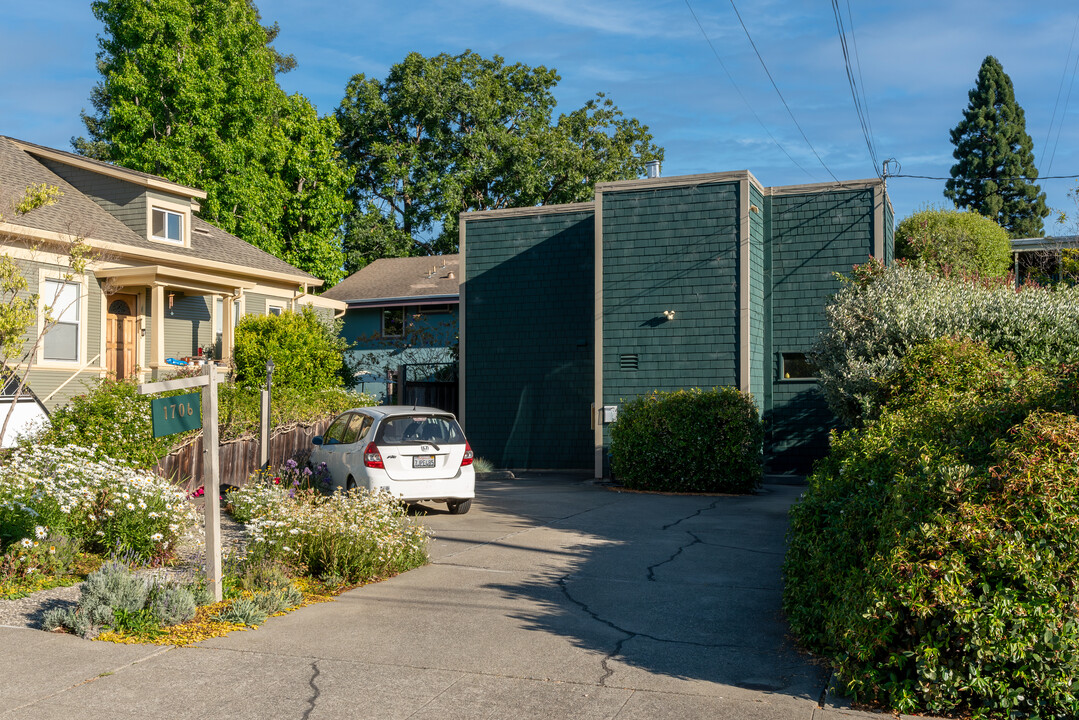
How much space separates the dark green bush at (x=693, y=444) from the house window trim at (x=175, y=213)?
13371mm

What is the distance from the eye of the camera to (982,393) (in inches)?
347

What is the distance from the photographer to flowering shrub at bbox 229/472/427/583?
8305mm

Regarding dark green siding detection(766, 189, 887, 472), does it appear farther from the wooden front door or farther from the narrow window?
the narrow window

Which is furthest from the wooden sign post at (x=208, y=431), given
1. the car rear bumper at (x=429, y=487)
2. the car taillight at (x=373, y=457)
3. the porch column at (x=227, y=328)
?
the porch column at (x=227, y=328)

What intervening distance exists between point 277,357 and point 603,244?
29.1ft

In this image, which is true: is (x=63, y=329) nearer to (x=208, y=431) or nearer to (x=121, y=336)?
(x=121, y=336)

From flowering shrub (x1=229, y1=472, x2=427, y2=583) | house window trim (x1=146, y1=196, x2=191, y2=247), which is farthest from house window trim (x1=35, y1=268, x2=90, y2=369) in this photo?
flowering shrub (x1=229, y1=472, x2=427, y2=583)

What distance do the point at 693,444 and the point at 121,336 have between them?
46.1 ft

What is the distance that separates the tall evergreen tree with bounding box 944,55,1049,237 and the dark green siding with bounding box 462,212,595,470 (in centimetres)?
3833

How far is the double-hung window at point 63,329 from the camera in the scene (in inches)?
736

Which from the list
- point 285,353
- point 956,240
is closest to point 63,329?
point 285,353

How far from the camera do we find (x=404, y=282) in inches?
1294

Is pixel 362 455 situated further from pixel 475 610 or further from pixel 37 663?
pixel 37 663

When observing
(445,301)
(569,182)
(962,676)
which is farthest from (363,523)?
(569,182)
